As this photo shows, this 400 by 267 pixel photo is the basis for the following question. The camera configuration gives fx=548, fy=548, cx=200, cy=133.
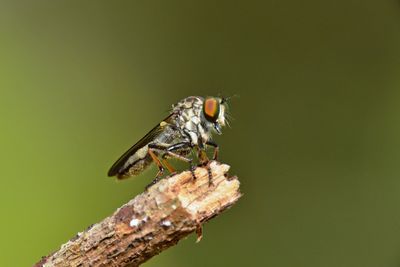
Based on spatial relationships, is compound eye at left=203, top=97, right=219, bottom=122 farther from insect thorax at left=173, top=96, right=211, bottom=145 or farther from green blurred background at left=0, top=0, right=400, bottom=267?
green blurred background at left=0, top=0, right=400, bottom=267

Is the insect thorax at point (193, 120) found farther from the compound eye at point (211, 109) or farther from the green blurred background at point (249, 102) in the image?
the green blurred background at point (249, 102)

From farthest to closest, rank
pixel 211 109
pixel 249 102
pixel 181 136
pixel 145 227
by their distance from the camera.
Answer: pixel 249 102
pixel 181 136
pixel 211 109
pixel 145 227

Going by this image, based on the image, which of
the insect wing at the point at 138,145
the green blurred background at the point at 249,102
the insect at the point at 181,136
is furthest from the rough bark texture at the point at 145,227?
the green blurred background at the point at 249,102

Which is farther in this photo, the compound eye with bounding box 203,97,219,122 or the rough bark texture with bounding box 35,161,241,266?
the compound eye with bounding box 203,97,219,122

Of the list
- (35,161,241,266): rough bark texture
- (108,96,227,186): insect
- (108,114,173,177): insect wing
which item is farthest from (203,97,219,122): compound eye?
(35,161,241,266): rough bark texture

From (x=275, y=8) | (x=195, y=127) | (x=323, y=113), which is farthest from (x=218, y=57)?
(x=195, y=127)

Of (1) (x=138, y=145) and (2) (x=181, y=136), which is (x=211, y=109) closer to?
(2) (x=181, y=136)

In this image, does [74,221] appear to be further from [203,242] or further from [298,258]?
[298,258]

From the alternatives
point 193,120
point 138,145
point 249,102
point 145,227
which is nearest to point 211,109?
point 193,120
